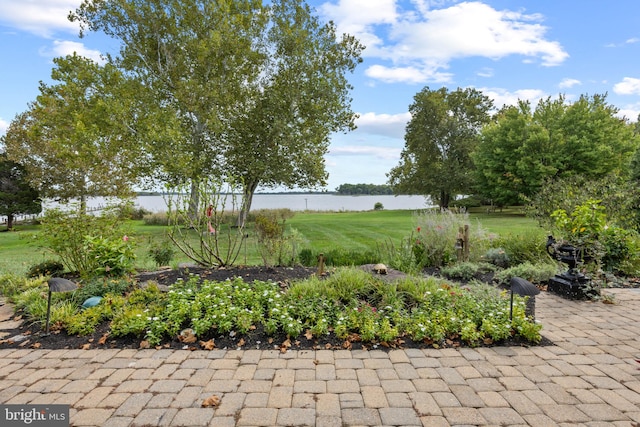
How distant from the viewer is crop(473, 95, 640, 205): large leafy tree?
2033cm

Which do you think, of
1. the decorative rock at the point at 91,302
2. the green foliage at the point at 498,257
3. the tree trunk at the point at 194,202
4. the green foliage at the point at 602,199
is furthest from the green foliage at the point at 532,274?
the decorative rock at the point at 91,302

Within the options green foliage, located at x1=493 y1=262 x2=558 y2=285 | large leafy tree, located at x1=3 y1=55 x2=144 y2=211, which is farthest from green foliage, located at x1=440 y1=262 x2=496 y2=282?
large leafy tree, located at x1=3 y1=55 x2=144 y2=211

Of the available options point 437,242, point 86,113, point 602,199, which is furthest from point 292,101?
point 602,199

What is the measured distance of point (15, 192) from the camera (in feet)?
60.6

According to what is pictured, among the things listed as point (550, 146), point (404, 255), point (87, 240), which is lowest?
point (404, 255)

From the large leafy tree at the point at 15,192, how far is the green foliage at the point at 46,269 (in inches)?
627

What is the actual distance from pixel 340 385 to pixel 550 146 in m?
23.9

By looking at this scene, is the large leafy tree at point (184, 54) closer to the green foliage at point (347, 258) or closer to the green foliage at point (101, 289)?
the green foliage at point (347, 258)

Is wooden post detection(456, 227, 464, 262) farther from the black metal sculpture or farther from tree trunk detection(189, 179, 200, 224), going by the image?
tree trunk detection(189, 179, 200, 224)

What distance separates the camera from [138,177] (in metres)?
14.3

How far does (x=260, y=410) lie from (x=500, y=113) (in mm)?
35792

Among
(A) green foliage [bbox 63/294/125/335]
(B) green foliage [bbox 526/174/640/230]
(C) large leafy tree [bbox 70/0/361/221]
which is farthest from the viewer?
(C) large leafy tree [bbox 70/0/361/221]

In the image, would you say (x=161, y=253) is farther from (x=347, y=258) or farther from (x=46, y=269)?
(x=347, y=258)

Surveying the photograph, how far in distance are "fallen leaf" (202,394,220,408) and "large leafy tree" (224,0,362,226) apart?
1163cm
